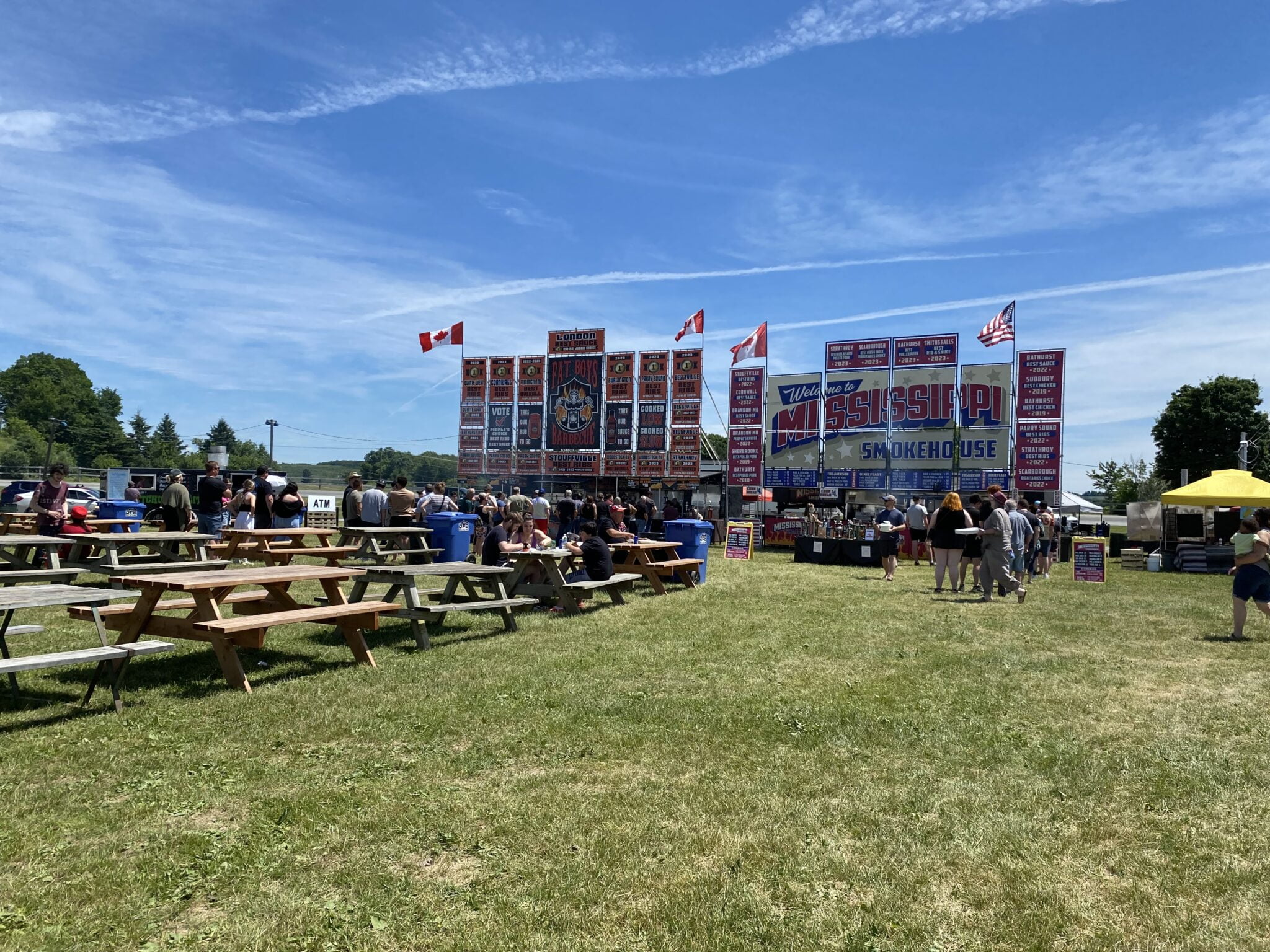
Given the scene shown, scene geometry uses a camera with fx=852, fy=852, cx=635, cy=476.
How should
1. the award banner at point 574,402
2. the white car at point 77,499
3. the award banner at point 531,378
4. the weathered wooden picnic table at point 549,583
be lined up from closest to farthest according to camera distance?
the weathered wooden picnic table at point 549,583 → the white car at point 77,499 → the award banner at point 574,402 → the award banner at point 531,378

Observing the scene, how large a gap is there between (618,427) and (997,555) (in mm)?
23034

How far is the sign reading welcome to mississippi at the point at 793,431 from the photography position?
98.7 ft

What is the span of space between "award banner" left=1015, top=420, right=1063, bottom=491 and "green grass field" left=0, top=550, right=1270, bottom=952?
69.1 ft

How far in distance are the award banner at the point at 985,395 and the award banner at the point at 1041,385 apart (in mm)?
438

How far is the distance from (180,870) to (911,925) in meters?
2.70

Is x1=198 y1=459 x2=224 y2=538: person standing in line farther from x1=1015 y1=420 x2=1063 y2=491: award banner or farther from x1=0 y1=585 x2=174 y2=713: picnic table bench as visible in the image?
x1=1015 y1=420 x2=1063 y2=491: award banner

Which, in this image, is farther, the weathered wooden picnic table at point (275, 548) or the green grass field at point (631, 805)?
the weathered wooden picnic table at point (275, 548)

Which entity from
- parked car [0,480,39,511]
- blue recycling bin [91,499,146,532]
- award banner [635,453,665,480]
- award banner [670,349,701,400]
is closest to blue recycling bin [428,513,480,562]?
blue recycling bin [91,499,146,532]

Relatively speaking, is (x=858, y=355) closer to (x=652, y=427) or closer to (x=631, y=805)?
(x=652, y=427)

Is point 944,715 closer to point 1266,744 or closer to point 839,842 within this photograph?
point 1266,744

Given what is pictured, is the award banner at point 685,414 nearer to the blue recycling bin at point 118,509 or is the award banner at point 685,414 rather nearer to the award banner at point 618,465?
the award banner at point 618,465

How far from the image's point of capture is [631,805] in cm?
399

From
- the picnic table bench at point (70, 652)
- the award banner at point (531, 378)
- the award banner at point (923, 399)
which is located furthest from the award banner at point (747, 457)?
the picnic table bench at point (70, 652)

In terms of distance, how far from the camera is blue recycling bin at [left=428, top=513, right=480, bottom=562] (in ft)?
49.4
